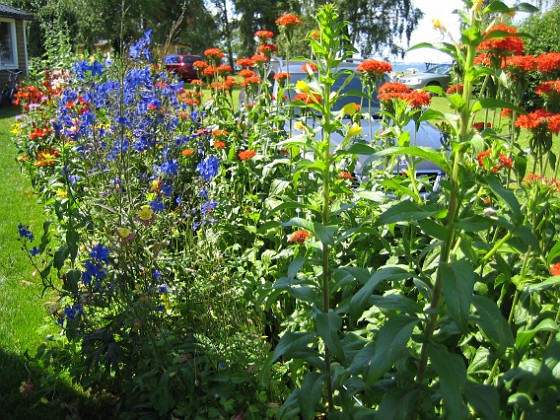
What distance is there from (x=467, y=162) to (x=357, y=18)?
4726cm

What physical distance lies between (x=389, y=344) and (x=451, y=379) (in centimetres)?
18

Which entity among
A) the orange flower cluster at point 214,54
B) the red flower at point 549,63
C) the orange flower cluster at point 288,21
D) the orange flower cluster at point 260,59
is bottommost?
the red flower at point 549,63

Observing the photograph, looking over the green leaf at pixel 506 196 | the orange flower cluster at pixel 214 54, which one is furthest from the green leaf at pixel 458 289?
the orange flower cluster at pixel 214 54

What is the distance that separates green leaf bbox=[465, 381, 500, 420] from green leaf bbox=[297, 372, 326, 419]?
510 millimetres

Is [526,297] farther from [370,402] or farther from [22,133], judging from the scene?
[22,133]

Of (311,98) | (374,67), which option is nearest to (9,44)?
(374,67)

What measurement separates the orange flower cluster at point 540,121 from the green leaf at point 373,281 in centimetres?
101

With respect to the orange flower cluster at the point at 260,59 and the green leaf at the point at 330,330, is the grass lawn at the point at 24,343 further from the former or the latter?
the orange flower cluster at the point at 260,59

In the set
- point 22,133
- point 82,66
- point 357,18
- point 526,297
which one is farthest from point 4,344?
point 357,18

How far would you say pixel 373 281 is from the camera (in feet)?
5.36

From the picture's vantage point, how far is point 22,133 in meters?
6.89

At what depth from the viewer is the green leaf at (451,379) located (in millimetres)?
1419

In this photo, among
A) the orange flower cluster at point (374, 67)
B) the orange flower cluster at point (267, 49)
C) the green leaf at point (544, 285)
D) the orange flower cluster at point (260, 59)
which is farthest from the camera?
the orange flower cluster at point (260, 59)

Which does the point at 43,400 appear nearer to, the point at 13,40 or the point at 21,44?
the point at 13,40
